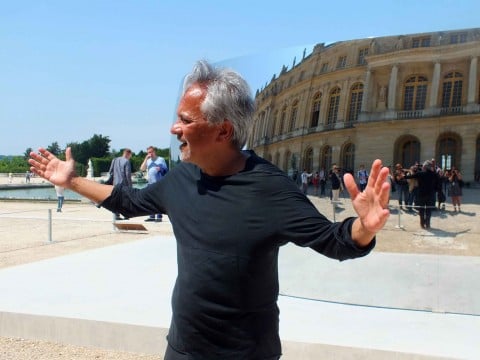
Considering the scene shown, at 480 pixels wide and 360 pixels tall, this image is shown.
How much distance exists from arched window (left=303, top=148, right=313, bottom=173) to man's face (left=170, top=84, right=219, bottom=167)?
246 cm

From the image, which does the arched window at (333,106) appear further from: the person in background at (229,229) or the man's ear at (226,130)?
the man's ear at (226,130)

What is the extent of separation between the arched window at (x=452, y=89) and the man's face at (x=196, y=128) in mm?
2829

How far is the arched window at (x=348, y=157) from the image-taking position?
4368 mm

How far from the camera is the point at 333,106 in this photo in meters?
4.53

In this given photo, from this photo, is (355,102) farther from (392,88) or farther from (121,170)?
(121,170)

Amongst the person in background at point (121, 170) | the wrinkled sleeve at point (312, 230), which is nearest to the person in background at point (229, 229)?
the wrinkled sleeve at point (312, 230)

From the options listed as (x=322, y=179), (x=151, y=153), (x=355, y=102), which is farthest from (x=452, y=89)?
(x=151, y=153)

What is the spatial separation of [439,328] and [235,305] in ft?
9.28

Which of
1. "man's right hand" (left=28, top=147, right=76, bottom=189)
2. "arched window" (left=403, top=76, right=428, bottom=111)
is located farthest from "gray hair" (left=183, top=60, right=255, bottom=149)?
"arched window" (left=403, top=76, right=428, bottom=111)

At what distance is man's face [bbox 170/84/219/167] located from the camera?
2.16 meters

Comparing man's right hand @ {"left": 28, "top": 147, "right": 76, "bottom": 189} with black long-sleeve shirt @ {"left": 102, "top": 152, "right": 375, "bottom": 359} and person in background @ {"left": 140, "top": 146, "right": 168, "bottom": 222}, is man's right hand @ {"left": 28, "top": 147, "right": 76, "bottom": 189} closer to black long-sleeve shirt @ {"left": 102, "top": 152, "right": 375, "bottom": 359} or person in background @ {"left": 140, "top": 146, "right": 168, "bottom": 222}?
black long-sleeve shirt @ {"left": 102, "top": 152, "right": 375, "bottom": 359}

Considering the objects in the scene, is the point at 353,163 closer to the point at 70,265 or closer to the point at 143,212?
the point at 143,212

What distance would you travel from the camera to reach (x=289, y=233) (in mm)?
2006

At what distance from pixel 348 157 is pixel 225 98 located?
2.48 meters
